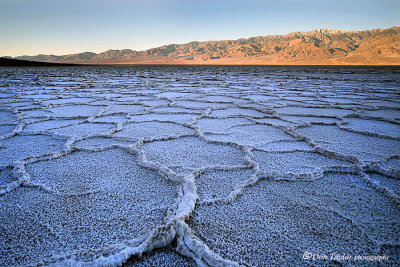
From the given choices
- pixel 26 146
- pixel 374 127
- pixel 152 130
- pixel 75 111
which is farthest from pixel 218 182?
pixel 75 111

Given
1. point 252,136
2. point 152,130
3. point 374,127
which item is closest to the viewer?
point 252,136

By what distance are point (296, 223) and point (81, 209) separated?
0.65 metres

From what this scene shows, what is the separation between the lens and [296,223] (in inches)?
26.0

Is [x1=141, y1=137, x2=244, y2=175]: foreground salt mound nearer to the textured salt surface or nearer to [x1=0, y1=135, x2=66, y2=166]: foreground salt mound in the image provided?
the textured salt surface

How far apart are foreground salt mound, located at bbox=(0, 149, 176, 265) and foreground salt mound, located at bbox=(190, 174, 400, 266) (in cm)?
18

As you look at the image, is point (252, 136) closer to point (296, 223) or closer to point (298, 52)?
point (296, 223)

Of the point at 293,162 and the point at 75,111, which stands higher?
the point at 75,111

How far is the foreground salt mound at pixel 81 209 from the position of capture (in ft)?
1.85

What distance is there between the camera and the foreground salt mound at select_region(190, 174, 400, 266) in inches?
22.0

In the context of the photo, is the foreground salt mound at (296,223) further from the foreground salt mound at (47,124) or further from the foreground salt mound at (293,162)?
the foreground salt mound at (47,124)

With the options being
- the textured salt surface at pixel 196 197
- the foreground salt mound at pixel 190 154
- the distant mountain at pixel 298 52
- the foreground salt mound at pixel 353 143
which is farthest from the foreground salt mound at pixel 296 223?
the distant mountain at pixel 298 52

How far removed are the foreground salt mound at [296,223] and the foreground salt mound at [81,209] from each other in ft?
0.60

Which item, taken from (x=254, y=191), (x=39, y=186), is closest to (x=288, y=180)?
(x=254, y=191)

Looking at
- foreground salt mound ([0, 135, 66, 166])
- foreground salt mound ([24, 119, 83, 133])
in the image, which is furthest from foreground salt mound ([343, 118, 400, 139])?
foreground salt mound ([24, 119, 83, 133])
